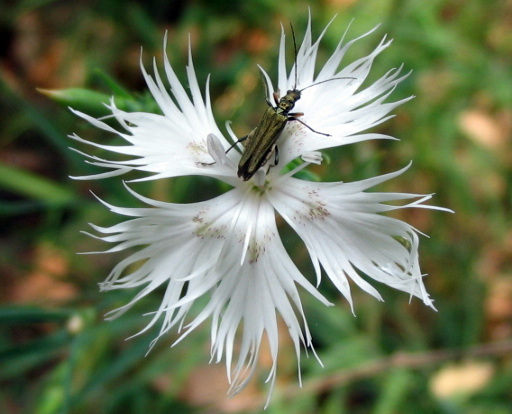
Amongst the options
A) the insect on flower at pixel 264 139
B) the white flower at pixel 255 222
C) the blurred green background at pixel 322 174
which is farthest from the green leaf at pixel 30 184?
the insect on flower at pixel 264 139

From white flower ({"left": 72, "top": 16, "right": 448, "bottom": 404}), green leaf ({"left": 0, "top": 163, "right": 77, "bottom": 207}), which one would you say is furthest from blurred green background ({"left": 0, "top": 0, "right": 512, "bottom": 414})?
white flower ({"left": 72, "top": 16, "right": 448, "bottom": 404})

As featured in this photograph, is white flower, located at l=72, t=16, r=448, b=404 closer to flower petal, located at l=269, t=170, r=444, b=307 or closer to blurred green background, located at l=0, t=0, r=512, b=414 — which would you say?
flower petal, located at l=269, t=170, r=444, b=307

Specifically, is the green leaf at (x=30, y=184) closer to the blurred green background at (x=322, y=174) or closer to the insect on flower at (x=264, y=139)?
the blurred green background at (x=322, y=174)

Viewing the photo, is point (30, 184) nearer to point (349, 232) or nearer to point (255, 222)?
point (255, 222)

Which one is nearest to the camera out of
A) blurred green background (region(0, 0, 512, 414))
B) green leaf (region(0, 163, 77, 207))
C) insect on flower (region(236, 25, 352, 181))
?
insect on flower (region(236, 25, 352, 181))

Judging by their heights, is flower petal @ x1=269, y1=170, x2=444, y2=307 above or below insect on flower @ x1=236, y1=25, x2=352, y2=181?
below

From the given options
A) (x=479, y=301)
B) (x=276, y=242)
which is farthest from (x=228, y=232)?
(x=479, y=301)

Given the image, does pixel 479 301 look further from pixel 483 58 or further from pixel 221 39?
pixel 221 39
